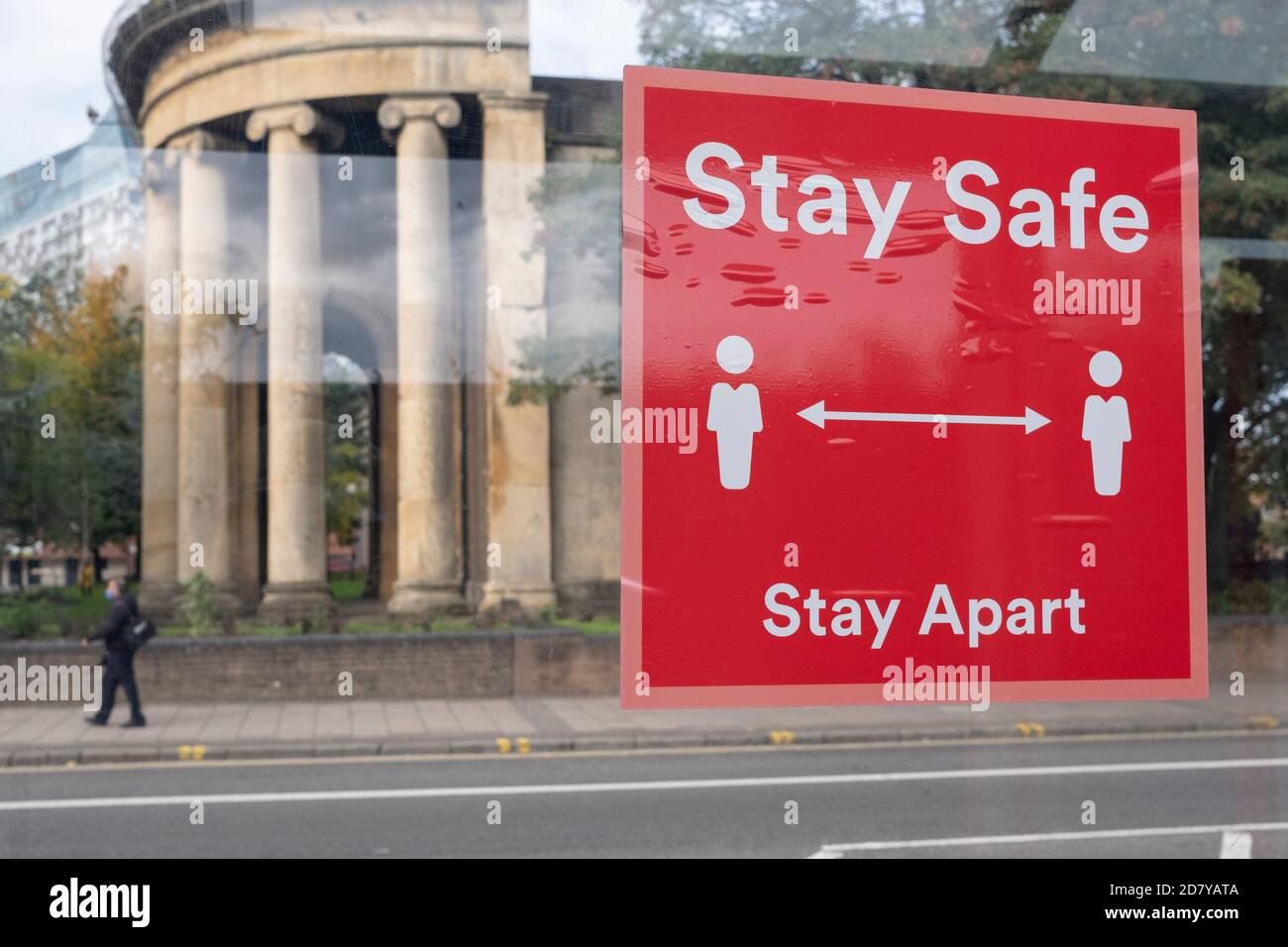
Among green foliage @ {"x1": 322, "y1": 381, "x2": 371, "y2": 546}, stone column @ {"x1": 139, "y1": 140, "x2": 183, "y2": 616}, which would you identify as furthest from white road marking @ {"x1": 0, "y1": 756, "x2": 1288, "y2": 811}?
green foliage @ {"x1": 322, "y1": 381, "x2": 371, "y2": 546}

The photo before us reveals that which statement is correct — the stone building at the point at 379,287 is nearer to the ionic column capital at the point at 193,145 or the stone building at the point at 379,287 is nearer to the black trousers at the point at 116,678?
the ionic column capital at the point at 193,145

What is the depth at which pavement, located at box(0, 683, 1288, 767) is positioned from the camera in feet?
5.39

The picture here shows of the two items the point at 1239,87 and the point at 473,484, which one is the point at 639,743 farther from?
the point at 1239,87

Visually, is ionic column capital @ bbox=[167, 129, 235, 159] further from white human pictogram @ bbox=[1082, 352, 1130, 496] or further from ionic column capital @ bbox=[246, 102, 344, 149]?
white human pictogram @ bbox=[1082, 352, 1130, 496]

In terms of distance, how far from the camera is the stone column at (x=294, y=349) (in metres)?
1.67

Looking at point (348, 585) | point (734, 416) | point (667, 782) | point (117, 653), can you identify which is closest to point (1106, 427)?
point (734, 416)

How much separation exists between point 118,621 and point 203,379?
0.65 metres

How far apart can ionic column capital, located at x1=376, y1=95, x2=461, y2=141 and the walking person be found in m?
0.83

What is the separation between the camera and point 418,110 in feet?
5.19

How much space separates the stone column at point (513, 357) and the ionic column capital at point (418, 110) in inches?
2.0

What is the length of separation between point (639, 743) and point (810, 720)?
108cm

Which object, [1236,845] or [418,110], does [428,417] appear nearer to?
[418,110]

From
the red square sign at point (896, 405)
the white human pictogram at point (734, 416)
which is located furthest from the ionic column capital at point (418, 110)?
the white human pictogram at point (734, 416)

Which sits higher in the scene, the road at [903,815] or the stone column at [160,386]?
the stone column at [160,386]
